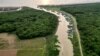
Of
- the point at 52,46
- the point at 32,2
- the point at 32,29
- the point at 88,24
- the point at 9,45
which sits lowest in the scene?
the point at 9,45

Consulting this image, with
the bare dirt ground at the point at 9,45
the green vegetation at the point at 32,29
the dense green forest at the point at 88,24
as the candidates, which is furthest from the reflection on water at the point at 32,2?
the bare dirt ground at the point at 9,45

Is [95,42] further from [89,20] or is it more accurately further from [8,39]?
[8,39]

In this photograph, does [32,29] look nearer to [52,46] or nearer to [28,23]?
[28,23]

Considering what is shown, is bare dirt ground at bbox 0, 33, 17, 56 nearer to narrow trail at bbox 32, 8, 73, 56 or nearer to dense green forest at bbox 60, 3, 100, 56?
narrow trail at bbox 32, 8, 73, 56

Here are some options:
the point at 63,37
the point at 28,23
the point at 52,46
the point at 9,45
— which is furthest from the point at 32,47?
the point at 28,23

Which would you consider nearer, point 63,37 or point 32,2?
Answer: point 63,37

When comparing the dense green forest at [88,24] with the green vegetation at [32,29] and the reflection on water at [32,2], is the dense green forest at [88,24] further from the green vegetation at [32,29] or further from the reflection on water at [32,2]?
the green vegetation at [32,29]
